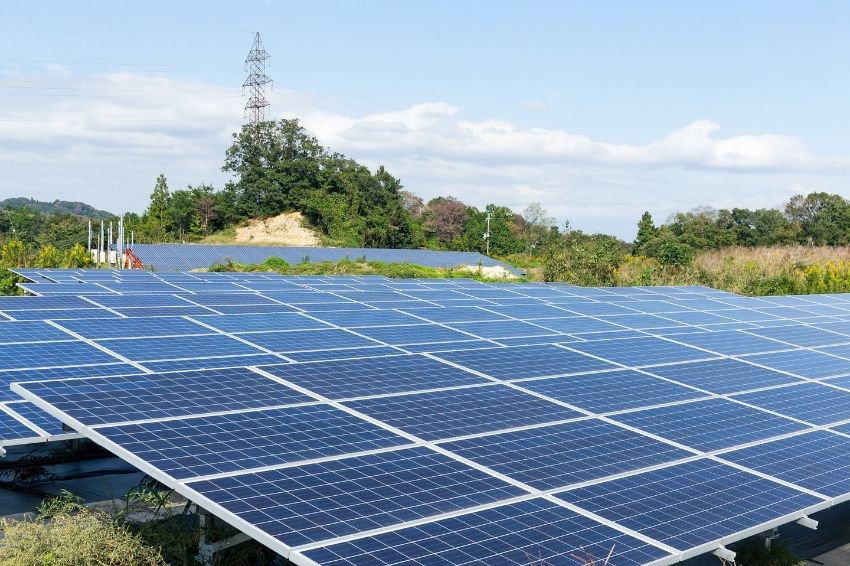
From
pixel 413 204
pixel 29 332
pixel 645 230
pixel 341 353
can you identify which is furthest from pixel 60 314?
pixel 413 204

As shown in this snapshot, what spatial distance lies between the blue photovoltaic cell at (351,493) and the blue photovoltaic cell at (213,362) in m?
6.68

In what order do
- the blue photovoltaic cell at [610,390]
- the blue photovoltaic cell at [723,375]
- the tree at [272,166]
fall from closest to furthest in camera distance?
1. the blue photovoltaic cell at [610,390]
2. the blue photovoltaic cell at [723,375]
3. the tree at [272,166]

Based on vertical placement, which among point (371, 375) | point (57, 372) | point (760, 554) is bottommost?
point (760, 554)

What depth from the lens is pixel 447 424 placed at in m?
11.3

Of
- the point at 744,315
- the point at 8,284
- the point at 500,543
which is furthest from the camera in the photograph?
the point at 8,284

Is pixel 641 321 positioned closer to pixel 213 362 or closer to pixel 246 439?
pixel 213 362

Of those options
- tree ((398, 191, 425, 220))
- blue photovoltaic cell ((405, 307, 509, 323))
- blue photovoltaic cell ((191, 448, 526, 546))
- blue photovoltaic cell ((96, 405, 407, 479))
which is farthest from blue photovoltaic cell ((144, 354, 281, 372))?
tree ((398, 191, 425, 220))

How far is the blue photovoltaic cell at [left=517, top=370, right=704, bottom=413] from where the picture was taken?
1334 centimetres

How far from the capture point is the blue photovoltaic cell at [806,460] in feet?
35.9

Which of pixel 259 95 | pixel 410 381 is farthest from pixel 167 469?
pixel 259 95

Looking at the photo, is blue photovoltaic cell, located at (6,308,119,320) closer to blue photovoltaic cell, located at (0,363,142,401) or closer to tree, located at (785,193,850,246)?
blue photovoltaic cell, located at (0,363,142,401)

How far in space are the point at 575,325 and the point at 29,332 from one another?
12850 millimetres

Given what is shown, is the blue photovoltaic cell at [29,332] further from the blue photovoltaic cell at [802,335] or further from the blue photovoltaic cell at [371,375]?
the blue photovoltaic cell at [802,335]

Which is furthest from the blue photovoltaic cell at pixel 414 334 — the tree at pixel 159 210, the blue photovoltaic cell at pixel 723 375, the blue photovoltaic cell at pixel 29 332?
the tree at pixel 159 210
